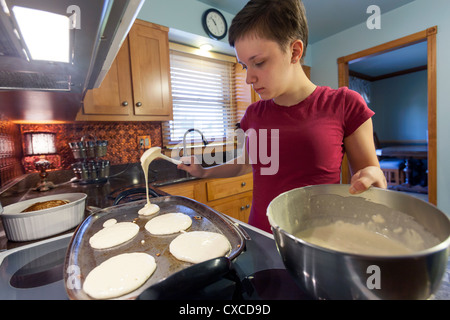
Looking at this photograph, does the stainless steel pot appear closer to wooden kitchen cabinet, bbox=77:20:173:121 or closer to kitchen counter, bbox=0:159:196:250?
kitchen counter, bbox=0:159:196:250

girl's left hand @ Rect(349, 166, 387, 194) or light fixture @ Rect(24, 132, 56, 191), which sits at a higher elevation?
light fixture @ Rect(24, 132, 56, 191)

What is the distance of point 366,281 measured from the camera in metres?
0.26

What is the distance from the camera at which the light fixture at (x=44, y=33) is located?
0.49m

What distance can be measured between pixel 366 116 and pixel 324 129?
138 mm

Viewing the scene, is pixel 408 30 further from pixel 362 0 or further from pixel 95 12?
pixel 95 12

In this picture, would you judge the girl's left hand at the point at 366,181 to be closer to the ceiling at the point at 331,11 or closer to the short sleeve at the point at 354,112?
the short sleeve at the point at 354,112

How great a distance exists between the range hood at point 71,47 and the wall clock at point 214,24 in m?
1.74

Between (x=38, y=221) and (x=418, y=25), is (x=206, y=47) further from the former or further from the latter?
(x=38, y=221)

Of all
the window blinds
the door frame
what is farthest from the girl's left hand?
the door frame

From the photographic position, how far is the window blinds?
2.73m

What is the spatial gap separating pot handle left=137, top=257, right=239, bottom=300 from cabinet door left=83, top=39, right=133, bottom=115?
186 cm

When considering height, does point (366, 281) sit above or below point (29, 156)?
below

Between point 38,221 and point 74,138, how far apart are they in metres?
1.55
